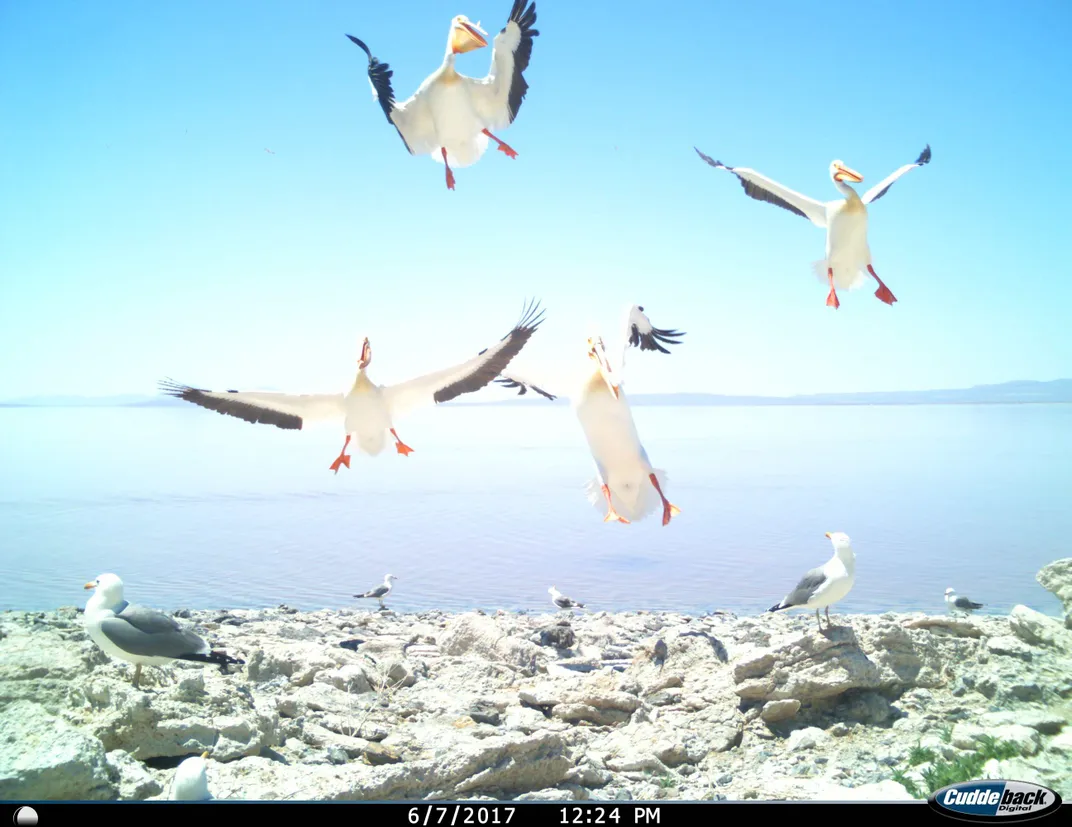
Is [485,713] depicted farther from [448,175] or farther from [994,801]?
[448,175]

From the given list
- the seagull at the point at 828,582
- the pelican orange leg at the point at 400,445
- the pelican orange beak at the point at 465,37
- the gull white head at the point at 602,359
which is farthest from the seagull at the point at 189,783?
the pelican orange beak at the point at 465,37

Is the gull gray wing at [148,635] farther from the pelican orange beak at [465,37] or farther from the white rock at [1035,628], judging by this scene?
the white rock at [1035,628]

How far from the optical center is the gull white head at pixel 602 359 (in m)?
3.57

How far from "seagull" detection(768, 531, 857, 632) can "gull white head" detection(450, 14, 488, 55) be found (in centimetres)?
365

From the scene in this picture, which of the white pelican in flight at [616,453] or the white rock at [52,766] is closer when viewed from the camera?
the white rock at [52,766]

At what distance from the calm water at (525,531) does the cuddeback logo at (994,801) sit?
12.9 ft

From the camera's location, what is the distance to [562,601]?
26.1 ft

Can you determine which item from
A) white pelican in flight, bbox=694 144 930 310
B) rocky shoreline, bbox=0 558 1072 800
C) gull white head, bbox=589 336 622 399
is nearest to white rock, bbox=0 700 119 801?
rocky shoreline, bbox=0 558 1072 800

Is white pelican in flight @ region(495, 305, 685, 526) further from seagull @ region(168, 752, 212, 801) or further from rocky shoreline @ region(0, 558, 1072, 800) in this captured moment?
seagull @ region(168, 752, 212, 801)

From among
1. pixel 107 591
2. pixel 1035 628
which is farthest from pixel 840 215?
pixel 107 591

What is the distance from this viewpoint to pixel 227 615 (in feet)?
24.8

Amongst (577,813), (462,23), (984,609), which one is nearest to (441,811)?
(577,813)

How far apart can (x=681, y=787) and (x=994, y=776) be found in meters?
1.42

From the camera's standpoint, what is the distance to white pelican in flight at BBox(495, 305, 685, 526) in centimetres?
383
